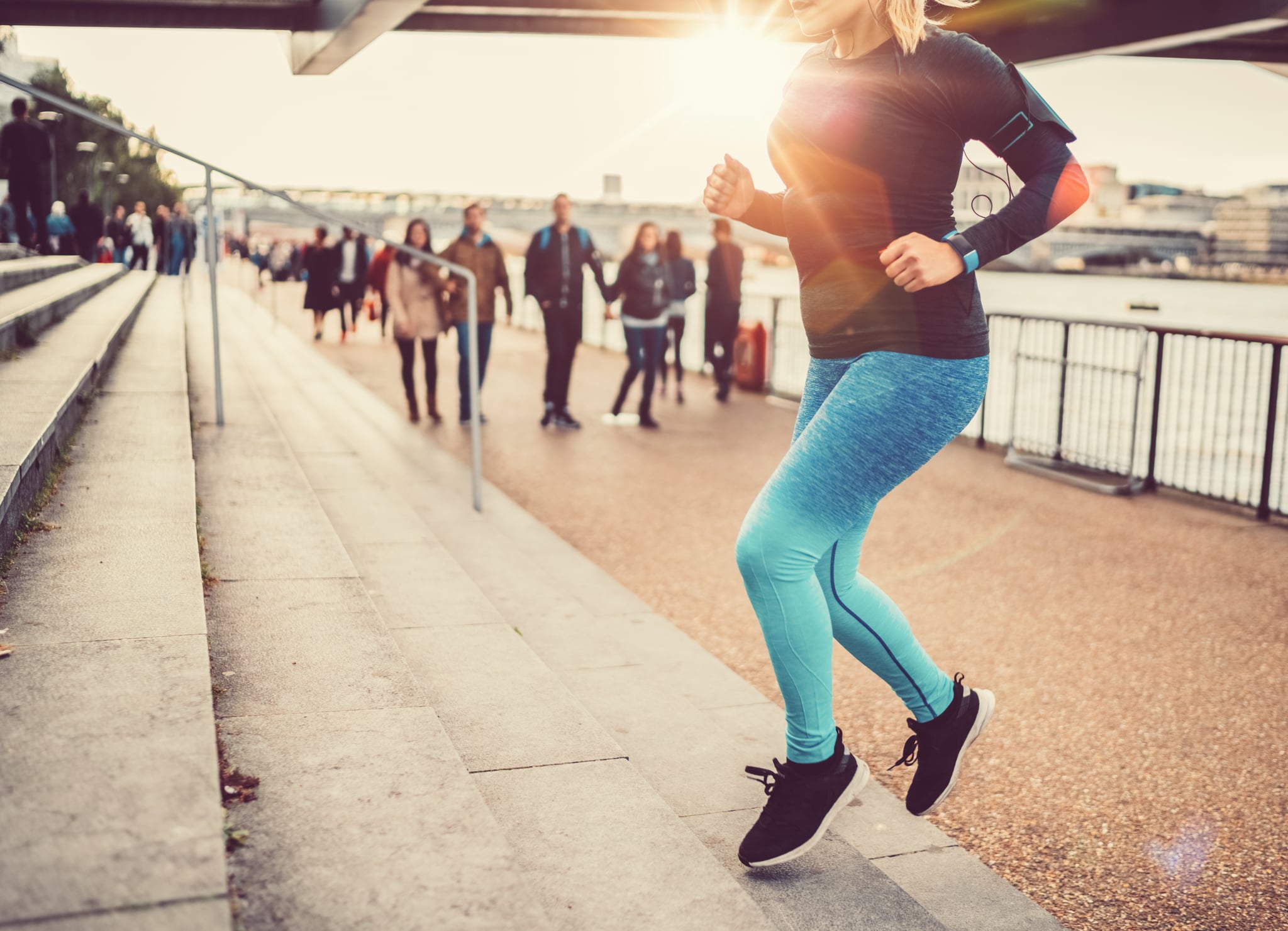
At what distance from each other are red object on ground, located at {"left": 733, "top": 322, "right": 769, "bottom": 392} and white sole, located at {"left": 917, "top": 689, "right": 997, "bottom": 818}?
11.2m

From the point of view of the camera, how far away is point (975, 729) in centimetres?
282

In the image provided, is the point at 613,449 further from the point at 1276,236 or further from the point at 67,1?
the point at 1276,236

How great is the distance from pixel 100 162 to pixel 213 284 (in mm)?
72636

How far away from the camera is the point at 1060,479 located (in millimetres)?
8961

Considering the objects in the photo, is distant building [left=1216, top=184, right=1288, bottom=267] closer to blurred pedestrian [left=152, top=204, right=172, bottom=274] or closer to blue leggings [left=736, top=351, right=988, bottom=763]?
blurred pedestrian [left=152, top=204, right=172, bottom=274]

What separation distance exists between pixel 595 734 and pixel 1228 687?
2553 mm

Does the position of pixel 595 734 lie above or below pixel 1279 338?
below

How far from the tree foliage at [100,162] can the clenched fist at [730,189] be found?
3863cm

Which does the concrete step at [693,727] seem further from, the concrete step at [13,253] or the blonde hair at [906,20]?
the concrete step at [13,253]

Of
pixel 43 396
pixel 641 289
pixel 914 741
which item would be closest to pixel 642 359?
pixel 641 289

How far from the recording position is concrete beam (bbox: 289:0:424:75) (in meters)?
11.0

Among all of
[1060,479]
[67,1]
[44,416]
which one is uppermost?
[67,1]

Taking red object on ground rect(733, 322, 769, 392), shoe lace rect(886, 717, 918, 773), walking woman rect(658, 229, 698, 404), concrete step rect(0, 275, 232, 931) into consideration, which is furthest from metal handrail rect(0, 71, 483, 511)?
red object on ground rect(733, 322, 769, 392)

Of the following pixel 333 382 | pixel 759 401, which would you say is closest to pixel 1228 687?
pixel 759 401
